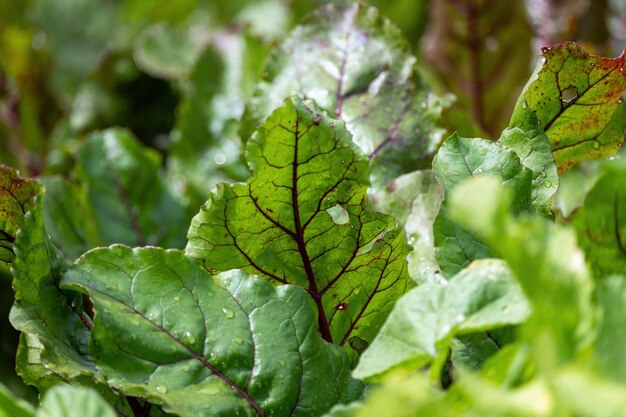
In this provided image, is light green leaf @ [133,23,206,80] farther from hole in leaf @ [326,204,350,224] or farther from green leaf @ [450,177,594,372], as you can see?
green leaf @ [450,177,594,372]

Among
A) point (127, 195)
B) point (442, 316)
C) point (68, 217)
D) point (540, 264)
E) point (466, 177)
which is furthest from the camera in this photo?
point (127, 195)

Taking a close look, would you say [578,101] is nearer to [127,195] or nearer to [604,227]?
[604,227]

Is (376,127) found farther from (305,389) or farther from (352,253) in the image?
(305,389)

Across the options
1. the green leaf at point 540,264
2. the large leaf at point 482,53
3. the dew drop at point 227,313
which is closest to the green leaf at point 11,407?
the dew drop at point 227,313

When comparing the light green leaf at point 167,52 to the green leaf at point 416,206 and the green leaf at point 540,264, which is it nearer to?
the green leaf at point 416,206

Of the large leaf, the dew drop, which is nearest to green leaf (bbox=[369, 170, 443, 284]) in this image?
the dew drop

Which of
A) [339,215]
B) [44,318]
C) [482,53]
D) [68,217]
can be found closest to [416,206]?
[339,215]
